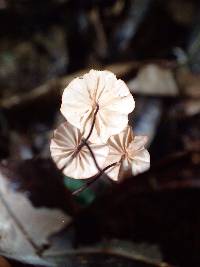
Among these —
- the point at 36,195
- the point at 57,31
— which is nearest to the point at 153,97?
the point at 57,31

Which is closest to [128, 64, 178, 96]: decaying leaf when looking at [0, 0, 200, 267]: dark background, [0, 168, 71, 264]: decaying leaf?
[0, 0, 200, 267]: dark background

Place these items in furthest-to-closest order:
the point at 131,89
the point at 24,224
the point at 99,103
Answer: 1. the point at 131,89
2. the point at 24,224
3. the point at 99,103

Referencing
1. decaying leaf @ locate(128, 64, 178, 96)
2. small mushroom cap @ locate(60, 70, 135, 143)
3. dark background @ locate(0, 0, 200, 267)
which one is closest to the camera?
small mushroom cap @ locate(60, 70, 135, 143)

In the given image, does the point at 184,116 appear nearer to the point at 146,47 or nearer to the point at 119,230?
the point at 146,47

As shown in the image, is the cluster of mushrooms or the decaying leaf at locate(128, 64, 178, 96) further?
the decaying leaf at locate(128, 64, 178, 96)

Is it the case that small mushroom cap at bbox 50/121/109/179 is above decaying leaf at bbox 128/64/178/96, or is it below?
above

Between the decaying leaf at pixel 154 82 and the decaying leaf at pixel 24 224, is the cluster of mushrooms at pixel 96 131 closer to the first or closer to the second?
the decaying leaf at pixel 24 224

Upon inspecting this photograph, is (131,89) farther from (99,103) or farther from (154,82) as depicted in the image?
(99,103)

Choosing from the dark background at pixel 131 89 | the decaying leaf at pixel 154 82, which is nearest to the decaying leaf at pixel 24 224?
the dark background at pixel 131 89

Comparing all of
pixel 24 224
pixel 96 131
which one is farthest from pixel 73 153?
pixel 24 224

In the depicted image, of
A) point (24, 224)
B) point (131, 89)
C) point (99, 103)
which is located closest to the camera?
point (99, 103)

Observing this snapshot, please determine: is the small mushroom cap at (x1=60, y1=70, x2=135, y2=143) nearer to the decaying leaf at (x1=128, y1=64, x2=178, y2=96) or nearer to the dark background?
the dark background
